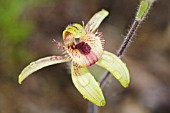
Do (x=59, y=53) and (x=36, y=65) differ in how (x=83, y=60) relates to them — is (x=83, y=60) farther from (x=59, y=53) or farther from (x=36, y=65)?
(x=59, y=53)

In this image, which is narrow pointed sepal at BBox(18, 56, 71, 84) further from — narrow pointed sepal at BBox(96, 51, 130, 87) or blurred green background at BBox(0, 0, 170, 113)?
blurred green background at BBox(0, 0, 170, 113)

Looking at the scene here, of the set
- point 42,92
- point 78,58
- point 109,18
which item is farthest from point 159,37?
point 78,58

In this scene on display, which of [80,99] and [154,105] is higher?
[80,99]

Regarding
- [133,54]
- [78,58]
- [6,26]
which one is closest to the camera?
[78,58]

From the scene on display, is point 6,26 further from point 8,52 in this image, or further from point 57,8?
point 57,8

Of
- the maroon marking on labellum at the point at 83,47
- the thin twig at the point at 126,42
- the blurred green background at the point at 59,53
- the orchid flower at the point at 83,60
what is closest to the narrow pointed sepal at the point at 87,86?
the orchid flower at the point at 83,60

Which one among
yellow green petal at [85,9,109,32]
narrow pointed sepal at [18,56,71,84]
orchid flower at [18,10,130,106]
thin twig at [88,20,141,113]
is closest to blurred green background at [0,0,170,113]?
thin twig at [88,20,141,113]

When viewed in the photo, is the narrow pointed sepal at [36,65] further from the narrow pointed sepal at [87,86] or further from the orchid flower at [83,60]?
the narrow pointed sepal at [87,86]
